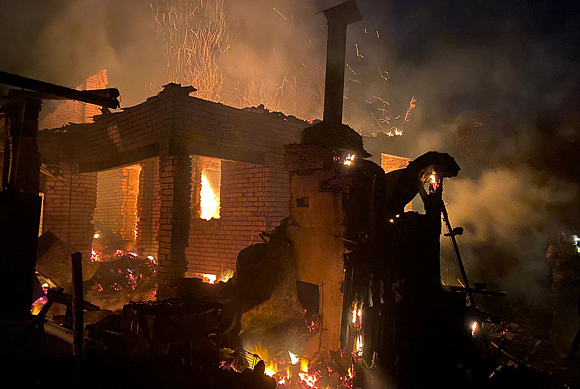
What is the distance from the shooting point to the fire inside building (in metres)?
4.63

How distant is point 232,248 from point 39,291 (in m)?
4.44

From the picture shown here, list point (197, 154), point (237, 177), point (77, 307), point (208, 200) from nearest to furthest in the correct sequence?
point (77, 307)
point (197, 154)
point (237, 177)
point (208, 200)

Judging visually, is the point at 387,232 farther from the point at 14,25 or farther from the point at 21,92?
the point at 14,25

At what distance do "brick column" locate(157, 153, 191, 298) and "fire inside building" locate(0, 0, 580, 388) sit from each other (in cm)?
3

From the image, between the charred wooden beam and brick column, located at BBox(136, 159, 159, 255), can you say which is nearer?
the charred wooden beam

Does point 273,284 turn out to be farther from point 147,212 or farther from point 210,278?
point 147,212

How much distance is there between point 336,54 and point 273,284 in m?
5.35

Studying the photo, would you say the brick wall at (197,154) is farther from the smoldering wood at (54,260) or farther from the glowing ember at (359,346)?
the glowing ember at (359,346)

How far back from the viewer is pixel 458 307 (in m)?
6.16

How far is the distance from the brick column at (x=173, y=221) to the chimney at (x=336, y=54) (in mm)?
3388

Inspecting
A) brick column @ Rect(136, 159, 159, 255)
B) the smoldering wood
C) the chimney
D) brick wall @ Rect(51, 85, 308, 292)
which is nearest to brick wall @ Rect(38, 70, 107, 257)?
brick wall @ Rect(51, 85, 308, 292)

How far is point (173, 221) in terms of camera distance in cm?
786

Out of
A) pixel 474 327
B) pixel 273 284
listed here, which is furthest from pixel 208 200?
pixel 474 327

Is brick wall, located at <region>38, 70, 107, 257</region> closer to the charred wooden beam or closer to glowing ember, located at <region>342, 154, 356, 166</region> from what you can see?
the charred wooden beam
